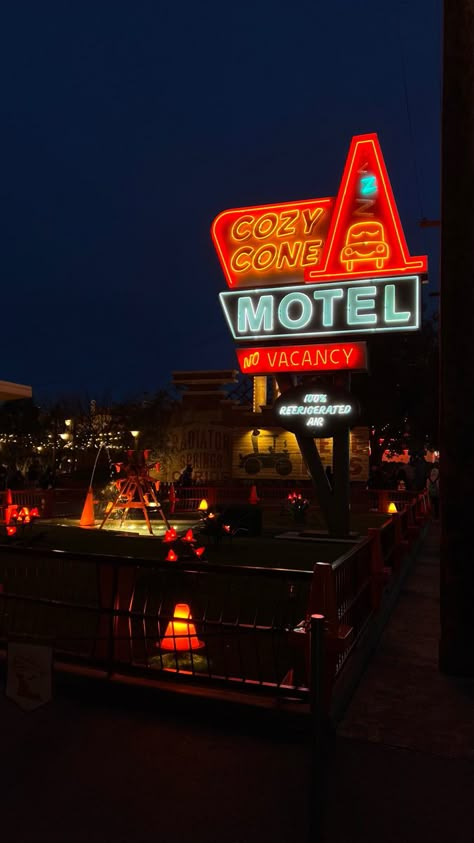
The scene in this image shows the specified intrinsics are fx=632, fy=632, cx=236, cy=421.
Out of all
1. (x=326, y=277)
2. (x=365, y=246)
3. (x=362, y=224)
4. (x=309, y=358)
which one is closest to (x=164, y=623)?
(x=309, y=358)

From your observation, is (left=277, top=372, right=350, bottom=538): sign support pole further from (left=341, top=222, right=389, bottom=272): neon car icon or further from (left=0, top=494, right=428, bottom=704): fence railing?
(left=0, top=494, right=428, bottom=704): fence railing

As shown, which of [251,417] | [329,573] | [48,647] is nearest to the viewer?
[48,647]

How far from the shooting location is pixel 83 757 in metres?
4.34

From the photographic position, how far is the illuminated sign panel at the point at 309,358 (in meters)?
15.4

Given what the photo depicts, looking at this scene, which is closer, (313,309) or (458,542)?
(458,542)

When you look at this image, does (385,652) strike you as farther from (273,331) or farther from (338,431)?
(273,331)

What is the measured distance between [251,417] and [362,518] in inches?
636

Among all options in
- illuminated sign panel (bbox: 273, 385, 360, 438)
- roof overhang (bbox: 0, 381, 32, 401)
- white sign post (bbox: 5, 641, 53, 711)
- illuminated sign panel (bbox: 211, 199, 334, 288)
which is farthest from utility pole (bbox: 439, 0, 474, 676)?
illuminated sign panel (bbox: 211, 199, 334, 288)

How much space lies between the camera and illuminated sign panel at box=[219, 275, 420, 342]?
48.6 feet

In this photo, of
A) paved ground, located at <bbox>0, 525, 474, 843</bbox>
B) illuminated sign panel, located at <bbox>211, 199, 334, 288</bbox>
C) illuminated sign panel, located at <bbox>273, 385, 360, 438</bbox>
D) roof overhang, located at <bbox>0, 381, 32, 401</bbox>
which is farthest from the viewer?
illuminated sign panel, located at <bbox>211, 199, 334, 288</bbox>

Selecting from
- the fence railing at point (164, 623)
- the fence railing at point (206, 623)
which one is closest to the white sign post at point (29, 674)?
the fence railing at point (206, 623)

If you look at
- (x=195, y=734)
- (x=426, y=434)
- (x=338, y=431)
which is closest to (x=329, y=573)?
(x=195, y=734)

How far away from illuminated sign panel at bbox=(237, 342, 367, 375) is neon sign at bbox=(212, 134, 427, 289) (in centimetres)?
171

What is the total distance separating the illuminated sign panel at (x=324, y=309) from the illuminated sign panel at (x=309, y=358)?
1.09 ft
